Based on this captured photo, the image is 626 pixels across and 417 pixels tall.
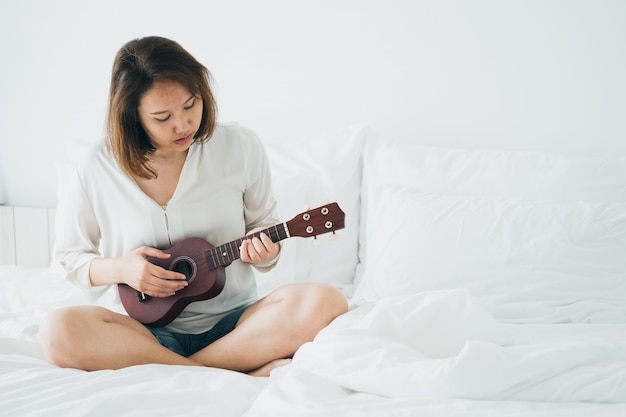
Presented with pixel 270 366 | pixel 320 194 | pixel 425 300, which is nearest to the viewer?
pixel 425 300

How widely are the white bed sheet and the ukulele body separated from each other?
21 centimetres

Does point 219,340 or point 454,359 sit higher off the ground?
point 454,359

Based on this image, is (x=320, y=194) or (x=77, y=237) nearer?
(x=77, y=237)

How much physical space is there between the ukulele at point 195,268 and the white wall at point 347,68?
874 mm

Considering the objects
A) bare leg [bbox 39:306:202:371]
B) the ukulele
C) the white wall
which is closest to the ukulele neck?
the ukulele

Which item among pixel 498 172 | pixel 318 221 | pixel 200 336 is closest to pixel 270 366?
pixel 200 336

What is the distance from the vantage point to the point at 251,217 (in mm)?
1743

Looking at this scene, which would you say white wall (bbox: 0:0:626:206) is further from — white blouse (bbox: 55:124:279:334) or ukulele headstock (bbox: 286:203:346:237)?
ukulele headstock (bbox: 286:203:346:237)

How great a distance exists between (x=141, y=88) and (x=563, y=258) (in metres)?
1.09

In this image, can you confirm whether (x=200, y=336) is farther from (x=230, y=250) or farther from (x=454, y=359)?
(x=454, y=359)

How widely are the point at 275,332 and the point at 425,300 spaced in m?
0.35

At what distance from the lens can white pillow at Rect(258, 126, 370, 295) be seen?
2.03 metres

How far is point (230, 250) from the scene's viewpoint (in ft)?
5.12

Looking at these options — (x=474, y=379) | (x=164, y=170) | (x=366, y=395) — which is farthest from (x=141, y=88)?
(x=474, y=379)
